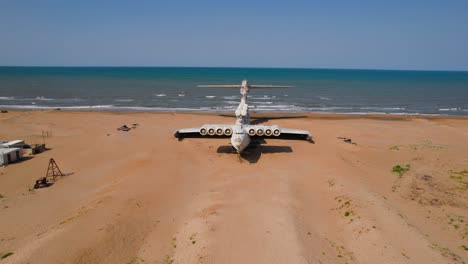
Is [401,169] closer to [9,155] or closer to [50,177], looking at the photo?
[50,177]

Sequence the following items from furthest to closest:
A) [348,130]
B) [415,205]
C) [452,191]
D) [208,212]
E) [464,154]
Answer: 1. [348,130]
2. [464,154]
3. [452,191]
4. [415,205]
5. [208,212]

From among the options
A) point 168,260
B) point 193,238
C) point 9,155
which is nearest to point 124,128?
point 9,155

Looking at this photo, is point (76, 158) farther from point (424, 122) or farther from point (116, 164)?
point (424, 122)

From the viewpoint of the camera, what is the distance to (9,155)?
23297 mm

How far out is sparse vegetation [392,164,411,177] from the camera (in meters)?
23.1

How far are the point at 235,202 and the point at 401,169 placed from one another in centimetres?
1416

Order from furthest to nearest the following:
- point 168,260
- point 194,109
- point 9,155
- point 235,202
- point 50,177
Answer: point 194,109
point 9,155
point 50,177
point 235,202
point 168,260

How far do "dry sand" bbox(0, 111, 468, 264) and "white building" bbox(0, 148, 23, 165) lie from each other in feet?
2.72

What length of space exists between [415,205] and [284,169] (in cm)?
850

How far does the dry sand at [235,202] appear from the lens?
42.2ft

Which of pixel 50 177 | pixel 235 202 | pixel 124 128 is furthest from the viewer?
pixel 124 128

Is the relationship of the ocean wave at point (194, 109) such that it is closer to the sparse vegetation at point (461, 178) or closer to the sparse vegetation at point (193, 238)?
the sparse vegetation at point (461, 178)

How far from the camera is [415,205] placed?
1800 centimetres

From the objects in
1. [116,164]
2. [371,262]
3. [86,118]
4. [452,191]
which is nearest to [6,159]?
[116,164]
